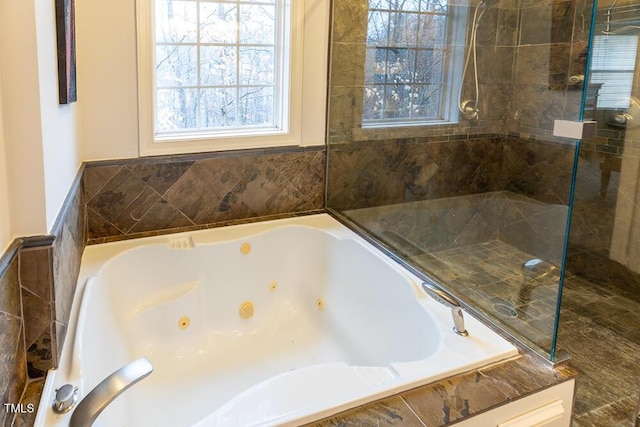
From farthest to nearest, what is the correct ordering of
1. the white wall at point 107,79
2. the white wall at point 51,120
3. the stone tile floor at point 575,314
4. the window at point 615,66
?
1. the window at point 615,66
2. the white wall at point 107,79
3. the stone tile floor at point 575,314
4. the white wall at point 51,120

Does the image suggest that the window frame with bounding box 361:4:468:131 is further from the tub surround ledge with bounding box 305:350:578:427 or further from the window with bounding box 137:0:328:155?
the tub surround ledge with bounding box 305:350:578:427

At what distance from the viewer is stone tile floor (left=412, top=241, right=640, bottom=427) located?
196 centimetres

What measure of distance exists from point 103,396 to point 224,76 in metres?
2.02

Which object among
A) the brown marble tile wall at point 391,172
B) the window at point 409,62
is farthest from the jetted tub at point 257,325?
the window at point 409,62

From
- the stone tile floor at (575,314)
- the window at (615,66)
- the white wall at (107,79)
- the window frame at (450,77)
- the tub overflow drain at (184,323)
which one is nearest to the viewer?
the stone tile floor at (575,314)

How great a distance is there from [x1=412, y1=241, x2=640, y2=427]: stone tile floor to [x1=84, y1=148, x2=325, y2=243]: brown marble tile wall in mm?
844

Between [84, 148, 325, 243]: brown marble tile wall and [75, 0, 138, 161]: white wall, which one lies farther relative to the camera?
[84, 148, 325, 243]: brown marble tile wall

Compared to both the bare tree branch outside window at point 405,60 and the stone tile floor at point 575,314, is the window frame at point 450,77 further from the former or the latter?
the stone tile floor at point 575,314

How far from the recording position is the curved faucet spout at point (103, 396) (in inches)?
44.1

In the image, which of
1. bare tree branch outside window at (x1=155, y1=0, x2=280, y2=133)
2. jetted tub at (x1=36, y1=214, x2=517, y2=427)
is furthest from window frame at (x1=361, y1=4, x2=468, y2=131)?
jetted tub at (x1=36, y1=214, x2=517, y2=427)

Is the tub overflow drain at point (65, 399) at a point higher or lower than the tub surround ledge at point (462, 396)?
higher

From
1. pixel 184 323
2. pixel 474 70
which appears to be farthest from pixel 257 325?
pixel 474 70

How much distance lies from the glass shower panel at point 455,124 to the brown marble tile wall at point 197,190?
0.21 m

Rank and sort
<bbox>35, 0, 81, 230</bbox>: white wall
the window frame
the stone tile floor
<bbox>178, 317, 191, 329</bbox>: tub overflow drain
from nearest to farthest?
<bbox>35, 0, 81, 230</bbox>: white wall
the stone tile floor
<bbox>178, 317, 191, 329</bbox>: tub overflow drain
the window frame
